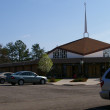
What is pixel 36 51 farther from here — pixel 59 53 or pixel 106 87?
pixel 106 87

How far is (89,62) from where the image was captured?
156 feet

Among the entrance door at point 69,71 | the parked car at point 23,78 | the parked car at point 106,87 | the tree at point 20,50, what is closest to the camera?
the parked car at point 106,87

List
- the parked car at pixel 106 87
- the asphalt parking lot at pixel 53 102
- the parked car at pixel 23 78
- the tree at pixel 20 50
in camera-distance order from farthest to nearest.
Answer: the tree at pixel 20 50
the parked car at pixel 23 78
the asphalt parking lot at pixel 53 102
the parked car at pixel 106 87

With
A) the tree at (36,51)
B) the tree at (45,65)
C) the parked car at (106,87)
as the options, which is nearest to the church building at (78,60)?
the tree at (45,65)

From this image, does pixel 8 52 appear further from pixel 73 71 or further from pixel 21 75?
pixel 21 75

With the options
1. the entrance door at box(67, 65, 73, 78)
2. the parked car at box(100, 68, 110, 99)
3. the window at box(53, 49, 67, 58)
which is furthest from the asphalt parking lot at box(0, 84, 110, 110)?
the window at box(53, 49, 67, 58)

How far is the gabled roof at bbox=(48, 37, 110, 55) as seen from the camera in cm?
5467

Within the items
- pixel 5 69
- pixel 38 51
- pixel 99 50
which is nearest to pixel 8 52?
pixel 38 51

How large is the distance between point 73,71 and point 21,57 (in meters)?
48.0

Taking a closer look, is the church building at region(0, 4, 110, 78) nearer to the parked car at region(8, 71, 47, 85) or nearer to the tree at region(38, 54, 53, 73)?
the tree at region(38, 54, 53, 73)

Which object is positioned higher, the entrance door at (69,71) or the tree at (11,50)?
the tree at (11,50)

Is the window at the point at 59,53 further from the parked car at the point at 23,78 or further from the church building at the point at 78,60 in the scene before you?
the parked car at the point at 23,78

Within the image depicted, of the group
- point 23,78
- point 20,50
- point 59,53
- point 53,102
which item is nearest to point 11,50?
point 20,50

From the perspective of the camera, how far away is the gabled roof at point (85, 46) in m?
54.7
